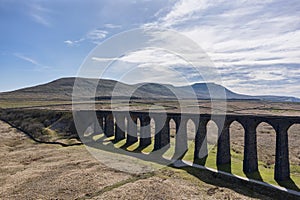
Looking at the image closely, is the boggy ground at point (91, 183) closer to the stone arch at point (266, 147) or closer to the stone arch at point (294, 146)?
the stone arch at point (266, 147)

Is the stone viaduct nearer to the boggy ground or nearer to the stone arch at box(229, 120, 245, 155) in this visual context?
the stone arch at box(229, 120, 245, 155)

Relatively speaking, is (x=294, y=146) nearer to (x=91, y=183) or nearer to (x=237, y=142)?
(x=237, y=142)

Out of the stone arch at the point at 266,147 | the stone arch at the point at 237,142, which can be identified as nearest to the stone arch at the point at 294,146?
the stone arch at the point at 266,147

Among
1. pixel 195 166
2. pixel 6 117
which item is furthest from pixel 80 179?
pixel 6 117

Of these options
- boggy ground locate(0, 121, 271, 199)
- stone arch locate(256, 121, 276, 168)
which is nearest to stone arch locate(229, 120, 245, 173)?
stone arch locate(256, 121, 276, 168)

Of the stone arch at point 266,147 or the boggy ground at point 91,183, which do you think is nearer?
the boggy ground at point 91,183

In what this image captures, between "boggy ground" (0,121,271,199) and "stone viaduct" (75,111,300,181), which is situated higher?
"stone viaduct" (75,111,300,181)

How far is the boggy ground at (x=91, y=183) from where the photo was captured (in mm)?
36469

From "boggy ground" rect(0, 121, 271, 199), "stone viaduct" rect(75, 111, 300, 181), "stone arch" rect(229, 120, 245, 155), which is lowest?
"boggy ground" rect(0, 121, 271, 199)

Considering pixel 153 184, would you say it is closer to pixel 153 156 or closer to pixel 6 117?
pixel 153 156

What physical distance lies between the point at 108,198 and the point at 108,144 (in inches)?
1428

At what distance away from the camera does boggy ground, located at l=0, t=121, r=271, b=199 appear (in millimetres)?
36469

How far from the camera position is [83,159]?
54.1 metres

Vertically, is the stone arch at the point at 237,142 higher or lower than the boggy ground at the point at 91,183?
higher
